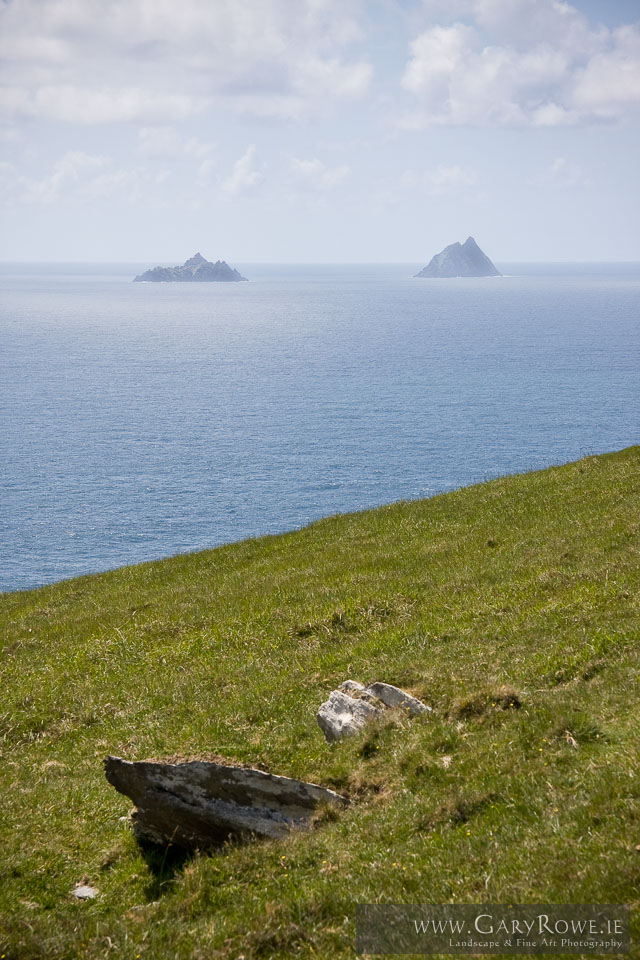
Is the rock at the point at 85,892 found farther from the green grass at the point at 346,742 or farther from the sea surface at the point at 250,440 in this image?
the sea surface at the point at 250,440

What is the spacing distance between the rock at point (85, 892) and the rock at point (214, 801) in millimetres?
1251

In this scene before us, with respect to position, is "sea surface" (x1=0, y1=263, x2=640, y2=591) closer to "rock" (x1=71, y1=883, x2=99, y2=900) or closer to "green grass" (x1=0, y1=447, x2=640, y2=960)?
"green grass" (x1=0, y1=447, x2=640, y2=960)

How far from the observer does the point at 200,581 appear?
3394cm

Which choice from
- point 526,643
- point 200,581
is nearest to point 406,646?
point 526,643

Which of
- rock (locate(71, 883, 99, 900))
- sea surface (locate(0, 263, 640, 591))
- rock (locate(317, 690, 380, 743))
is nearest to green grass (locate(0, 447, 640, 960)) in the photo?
rock (locate(71, 883, 99, 900))

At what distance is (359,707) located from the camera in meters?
15.1

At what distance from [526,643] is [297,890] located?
383 inches

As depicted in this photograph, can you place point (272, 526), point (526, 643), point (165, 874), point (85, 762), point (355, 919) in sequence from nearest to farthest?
point (355, 919)
point (165, 874)
point (85, 762)
point (526, 643)
point (272, 526)

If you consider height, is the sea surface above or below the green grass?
below

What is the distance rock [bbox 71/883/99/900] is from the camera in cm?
1139

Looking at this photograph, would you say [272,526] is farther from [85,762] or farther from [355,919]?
[355,919]

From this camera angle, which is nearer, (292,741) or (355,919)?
(355,919)

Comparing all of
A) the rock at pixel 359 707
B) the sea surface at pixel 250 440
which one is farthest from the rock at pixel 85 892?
the sea surface at pixel 250 440

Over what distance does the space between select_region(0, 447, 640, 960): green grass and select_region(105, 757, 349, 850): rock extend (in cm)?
38
